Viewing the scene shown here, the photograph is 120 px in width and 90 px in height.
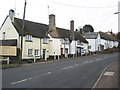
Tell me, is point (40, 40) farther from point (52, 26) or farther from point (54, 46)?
point (52, 26)

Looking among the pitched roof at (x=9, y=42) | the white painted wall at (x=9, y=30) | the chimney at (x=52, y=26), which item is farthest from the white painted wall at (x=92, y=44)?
the pitched roof at (x=9, y=42)

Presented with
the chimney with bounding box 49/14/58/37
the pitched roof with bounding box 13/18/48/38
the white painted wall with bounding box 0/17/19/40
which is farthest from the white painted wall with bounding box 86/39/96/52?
the white painted wall with bounding box 0/17/19/40

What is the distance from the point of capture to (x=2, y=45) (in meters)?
39.9

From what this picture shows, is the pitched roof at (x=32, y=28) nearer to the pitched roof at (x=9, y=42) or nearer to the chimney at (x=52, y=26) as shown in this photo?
the chimney at (x=52, y=26)

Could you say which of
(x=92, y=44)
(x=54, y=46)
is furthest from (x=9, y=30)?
(x=92, y=44)

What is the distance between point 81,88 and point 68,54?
4382cm

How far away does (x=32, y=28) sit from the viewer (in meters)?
44.2

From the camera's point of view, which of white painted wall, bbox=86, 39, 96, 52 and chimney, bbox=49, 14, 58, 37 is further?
white painted wall, bbox=86, 39, 96, 52

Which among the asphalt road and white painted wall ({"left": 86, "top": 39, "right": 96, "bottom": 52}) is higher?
white painted wall ({"left": 86, "top": 39, "right": 96, "bottom": 52})

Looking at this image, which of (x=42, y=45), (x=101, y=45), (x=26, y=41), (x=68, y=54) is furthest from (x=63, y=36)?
(x=101, y=45)

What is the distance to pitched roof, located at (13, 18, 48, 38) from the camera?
39.9 meters

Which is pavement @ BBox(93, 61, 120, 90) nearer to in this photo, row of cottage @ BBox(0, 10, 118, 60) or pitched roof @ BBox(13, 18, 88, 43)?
row of cottage @ BBox(0, 10, 118, 60)

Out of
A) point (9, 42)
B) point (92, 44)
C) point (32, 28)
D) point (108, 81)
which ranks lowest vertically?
point (108, 81)

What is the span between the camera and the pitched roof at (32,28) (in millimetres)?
39872
